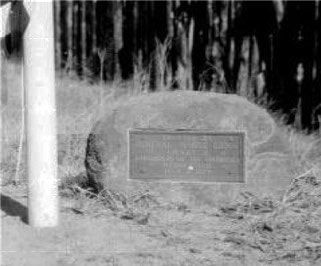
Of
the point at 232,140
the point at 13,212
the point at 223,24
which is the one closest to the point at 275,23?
the point at 223,24

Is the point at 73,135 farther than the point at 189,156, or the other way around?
the point at 73,135

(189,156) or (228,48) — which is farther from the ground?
(228,48)

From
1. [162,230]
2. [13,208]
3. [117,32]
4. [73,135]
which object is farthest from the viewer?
[117,32]

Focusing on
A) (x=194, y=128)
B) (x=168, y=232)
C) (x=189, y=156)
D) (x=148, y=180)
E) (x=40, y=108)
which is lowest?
(x=168, y=232)

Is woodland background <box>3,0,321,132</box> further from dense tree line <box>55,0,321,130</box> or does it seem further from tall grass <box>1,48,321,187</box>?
tall grass <box>1,48,321,187</box>

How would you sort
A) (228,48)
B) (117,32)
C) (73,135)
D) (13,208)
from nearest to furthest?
(13,208)
(73,135)
(228,48)
(117,32)

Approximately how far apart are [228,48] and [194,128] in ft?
16.8

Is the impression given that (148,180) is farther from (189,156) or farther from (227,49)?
(227,49)

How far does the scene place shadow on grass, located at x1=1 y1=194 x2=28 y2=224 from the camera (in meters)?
4.88

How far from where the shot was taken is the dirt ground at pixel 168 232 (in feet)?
13.5

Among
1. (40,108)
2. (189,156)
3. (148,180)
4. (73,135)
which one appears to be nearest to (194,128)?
(189,156)

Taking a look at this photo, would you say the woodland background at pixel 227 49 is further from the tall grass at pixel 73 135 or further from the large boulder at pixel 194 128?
the large boulder at pixel 194 128

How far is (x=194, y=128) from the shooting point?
518cm

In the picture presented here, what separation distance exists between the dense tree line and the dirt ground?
311 cm
